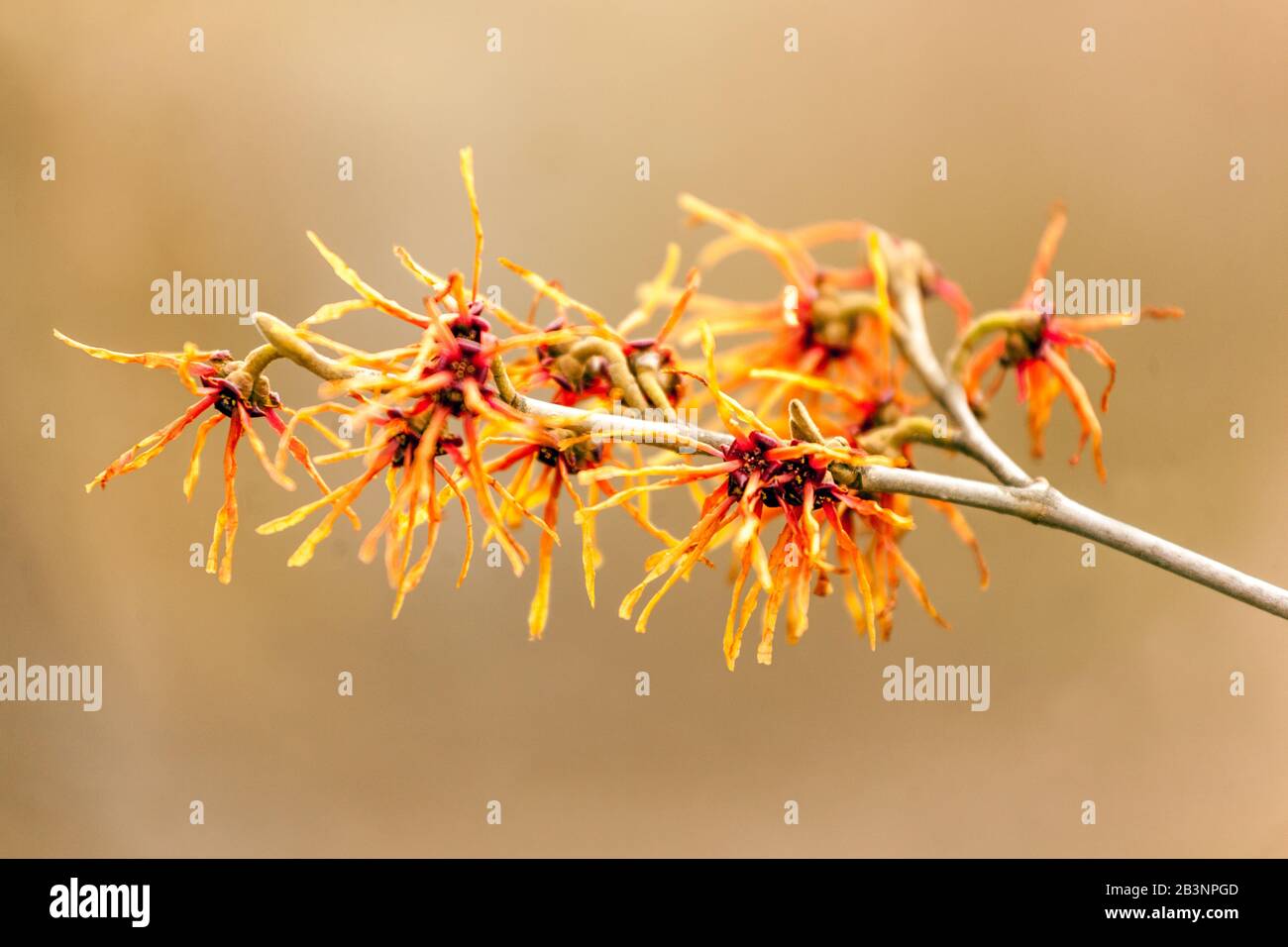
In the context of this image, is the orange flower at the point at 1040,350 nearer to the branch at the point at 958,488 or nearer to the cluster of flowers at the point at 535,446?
the cluster of flowers at the point at 535,446

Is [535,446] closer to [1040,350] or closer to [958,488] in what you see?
[958,488]

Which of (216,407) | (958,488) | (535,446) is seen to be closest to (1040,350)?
(958,488)

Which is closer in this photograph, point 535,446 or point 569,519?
point 535,446

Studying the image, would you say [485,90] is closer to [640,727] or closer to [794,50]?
[794,50]

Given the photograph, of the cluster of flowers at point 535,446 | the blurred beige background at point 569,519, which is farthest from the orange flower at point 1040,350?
the blurred beige background at point 569,519

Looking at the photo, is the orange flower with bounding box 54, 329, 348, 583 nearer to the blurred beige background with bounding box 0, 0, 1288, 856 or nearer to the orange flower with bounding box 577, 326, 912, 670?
the orange flower with bounding box 577, 326, 912, 670

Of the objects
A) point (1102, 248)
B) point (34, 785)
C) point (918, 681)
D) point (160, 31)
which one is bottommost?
point (34, 785)

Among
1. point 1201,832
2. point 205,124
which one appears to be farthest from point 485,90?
point 1201,832

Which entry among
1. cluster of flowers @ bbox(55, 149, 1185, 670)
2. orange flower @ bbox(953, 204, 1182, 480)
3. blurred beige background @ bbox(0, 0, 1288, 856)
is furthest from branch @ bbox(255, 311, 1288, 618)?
blurred beige background @ bbox(0, 0, 1288, 856)
